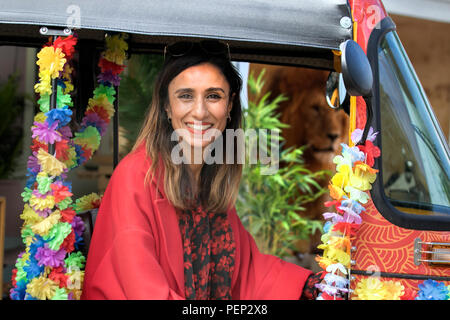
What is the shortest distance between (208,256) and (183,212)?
250 millimetres

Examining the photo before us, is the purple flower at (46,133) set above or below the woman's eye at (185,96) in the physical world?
below

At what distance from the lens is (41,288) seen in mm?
1847

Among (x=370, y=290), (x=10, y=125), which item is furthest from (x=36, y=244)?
(x=10, y=125)

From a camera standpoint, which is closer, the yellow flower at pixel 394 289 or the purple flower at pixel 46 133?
the purple flower at pixel 46 133

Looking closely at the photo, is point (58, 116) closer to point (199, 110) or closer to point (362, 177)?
point (199, 110)

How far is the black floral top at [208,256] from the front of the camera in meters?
2.16

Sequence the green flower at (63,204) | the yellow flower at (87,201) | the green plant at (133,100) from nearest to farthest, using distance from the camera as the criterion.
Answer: the green flower at (63,204)
the yellow flower at (87,201)
the green plant at (133,100)

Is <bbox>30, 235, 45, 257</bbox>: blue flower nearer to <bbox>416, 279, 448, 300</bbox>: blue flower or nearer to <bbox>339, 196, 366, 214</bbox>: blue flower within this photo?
<bbox>339, 196, 366, 214</bbox>: blue flower

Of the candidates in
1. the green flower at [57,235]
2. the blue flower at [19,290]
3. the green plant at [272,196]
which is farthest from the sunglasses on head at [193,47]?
the green plant at [272,196]

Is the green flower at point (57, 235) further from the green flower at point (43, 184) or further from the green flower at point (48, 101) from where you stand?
the green flower at point (48, 101)

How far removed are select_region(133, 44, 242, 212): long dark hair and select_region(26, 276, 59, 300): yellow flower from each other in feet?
1.93

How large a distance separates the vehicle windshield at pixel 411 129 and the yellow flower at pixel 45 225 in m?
1.39

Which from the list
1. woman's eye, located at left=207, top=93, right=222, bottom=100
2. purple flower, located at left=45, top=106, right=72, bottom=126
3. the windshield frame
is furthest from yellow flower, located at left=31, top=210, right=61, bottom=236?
the windshield frame

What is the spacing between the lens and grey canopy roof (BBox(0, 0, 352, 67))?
1.79 metres
